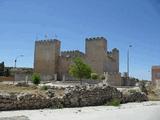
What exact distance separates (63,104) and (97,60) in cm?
4503

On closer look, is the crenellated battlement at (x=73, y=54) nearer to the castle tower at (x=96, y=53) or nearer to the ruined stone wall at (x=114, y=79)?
the castle tower at (x=96, y=53)

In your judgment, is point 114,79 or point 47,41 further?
point 47,41

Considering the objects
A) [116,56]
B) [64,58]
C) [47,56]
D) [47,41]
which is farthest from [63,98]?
[116,56]

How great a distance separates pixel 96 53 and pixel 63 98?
4544 centimetres

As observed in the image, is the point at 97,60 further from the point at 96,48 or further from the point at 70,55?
the point at 70,55

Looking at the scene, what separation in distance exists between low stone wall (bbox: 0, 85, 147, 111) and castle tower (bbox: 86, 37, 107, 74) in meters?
38.6

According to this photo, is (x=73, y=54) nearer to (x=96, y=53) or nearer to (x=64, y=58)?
(x=64, y=58)

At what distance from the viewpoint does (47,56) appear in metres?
65.2

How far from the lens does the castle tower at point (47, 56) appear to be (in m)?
64.6

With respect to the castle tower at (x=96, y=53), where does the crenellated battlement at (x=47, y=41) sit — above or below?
above

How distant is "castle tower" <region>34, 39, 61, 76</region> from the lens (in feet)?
212

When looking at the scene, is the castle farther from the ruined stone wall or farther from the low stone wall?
the low stone wall

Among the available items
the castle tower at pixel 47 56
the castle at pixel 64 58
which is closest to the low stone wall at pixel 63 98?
the castle at pixel 64 58

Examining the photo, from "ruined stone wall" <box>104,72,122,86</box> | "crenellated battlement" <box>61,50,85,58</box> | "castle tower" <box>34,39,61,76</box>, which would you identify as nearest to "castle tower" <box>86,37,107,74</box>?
"crenellated battlement" <box>61,50,85,58</box>
